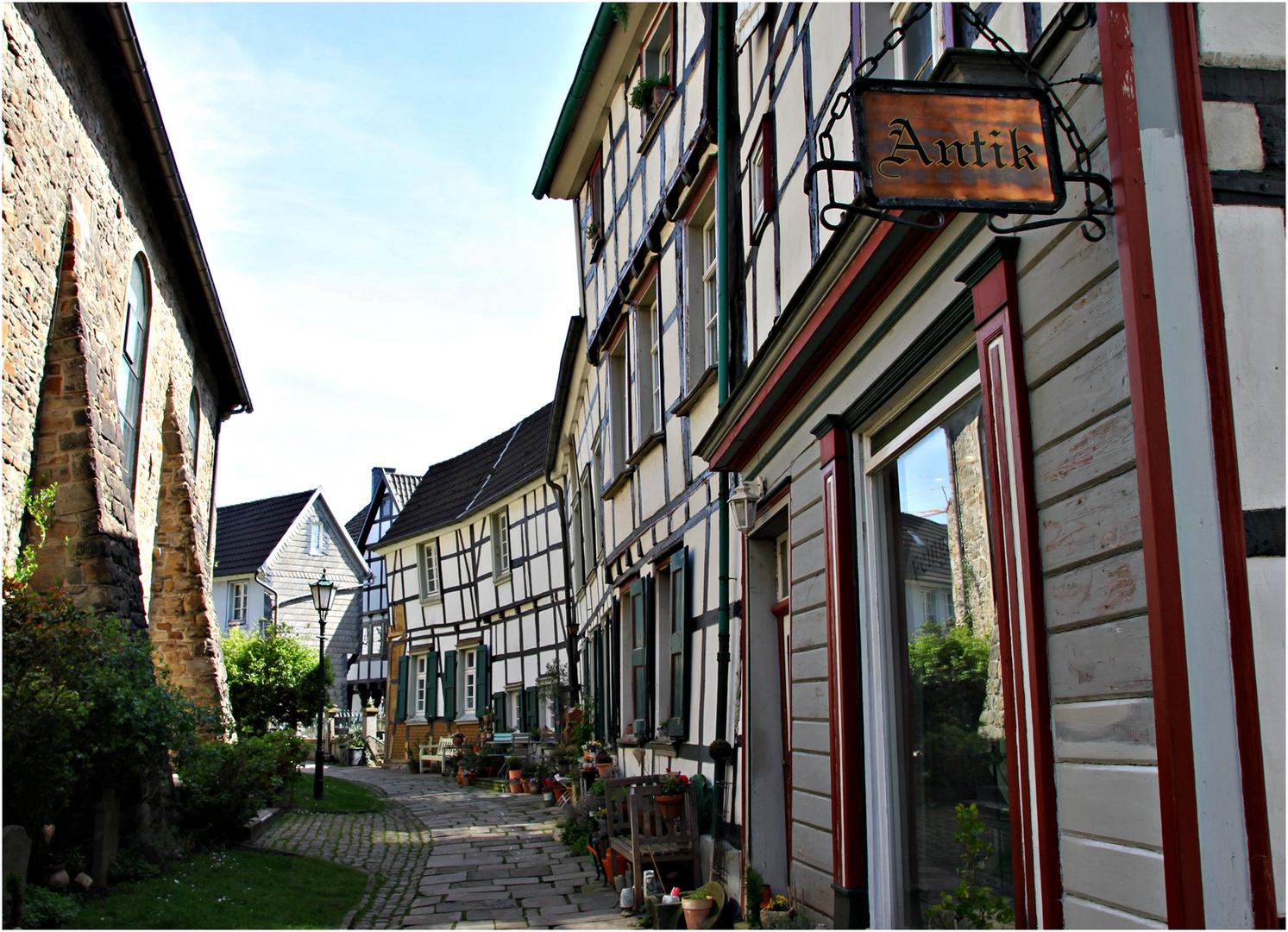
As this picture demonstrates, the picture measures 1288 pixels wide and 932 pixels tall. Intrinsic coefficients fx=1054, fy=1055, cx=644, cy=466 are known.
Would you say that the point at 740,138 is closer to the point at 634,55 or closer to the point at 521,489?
the point at 634,55

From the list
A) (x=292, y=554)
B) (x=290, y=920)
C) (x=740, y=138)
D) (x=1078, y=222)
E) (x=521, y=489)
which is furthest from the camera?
(x=292, y=554)

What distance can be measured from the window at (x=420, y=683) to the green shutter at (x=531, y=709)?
5512mm

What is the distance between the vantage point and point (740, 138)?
7309 mm

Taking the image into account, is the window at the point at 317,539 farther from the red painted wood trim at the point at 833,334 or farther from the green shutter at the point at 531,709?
the red painted wood trim at the point at 833,334

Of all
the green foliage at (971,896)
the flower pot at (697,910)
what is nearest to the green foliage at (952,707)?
the green foliage at (971,896)

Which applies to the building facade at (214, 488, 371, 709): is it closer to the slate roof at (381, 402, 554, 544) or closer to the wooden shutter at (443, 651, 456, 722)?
the slate roof at (381, 402, 554, 544)

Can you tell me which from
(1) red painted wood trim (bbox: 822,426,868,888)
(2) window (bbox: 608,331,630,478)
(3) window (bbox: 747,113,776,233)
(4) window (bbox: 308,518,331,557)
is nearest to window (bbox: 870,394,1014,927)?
(1) red painted wood trim (bbox: 822,426,868,888)

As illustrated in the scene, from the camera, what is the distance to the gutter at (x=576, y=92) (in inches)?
405

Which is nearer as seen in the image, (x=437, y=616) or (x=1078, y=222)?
(x=1078, y=222)

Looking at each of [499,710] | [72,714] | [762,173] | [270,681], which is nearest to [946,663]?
[762,173]

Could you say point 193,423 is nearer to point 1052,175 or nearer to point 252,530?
point 1052,175

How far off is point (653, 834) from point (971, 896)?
14.3 feet

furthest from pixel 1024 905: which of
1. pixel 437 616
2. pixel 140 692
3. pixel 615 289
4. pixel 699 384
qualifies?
pixel 437 616

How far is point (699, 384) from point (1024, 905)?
507 centimetres
